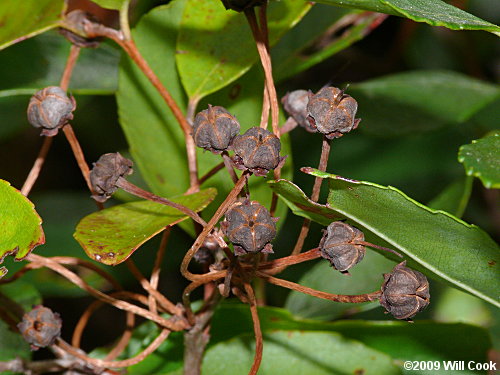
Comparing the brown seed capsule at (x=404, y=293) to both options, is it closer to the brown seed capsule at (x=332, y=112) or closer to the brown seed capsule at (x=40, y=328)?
the brown seed capsule at (x=332, y=112)

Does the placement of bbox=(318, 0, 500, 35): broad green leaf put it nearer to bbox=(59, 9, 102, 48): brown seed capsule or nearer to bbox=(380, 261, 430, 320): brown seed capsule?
bbox=(380, 261, 430, 320): brown seed capsule

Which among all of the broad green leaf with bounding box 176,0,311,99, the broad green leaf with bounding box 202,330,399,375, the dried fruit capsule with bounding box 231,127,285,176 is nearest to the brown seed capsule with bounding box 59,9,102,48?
the broad green leaf with bounding box 176,0,311,99

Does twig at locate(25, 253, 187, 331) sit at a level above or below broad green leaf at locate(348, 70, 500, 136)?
below

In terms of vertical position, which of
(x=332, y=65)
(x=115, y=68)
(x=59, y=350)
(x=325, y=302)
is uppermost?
(x=115, y=68)

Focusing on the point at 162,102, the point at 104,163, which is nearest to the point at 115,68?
the point at 162,102

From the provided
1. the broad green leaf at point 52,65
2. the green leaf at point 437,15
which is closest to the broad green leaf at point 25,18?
the broad green leaf at point 52,65

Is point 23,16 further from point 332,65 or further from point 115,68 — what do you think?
point 332,65
